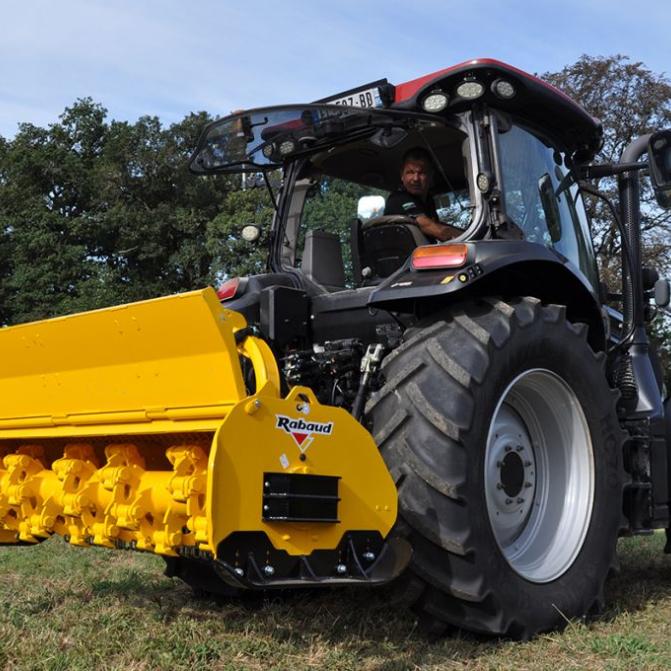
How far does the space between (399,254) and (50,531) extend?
6.82 ft

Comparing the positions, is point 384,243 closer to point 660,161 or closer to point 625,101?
point 660,161

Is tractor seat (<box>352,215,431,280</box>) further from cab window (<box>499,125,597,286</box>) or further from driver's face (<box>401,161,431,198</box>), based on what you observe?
cab window (<box>499,125,597,286</box>)

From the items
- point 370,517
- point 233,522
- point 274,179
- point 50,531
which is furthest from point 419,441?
point 274,179

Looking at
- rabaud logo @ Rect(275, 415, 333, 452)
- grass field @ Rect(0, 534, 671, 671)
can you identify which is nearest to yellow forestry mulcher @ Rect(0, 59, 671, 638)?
rabaud logo @ Rect(275, 415, 333, 452)

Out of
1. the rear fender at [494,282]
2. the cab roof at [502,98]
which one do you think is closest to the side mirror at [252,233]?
the cab roof at [502,98]

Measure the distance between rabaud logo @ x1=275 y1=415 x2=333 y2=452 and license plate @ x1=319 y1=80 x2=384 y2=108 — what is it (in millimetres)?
1785

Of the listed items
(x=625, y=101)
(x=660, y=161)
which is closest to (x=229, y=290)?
(x=660, y=161)

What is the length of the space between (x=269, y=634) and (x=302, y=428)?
1050 mm

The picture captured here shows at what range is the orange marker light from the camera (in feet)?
11.7

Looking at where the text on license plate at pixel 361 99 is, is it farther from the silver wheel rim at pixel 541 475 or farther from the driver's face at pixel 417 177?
the silver wheel rim at pixel 541 475

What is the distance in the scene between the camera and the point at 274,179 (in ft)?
17.0

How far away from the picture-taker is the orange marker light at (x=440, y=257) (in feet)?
11.7

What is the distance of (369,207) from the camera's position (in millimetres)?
4852

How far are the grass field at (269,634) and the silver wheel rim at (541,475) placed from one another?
15.6 inches
